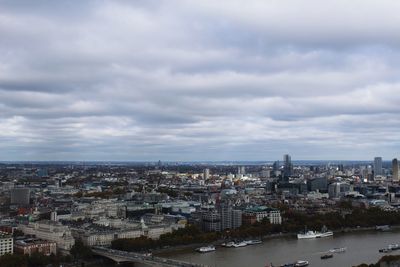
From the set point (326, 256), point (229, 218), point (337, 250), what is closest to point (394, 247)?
point (337, 250)

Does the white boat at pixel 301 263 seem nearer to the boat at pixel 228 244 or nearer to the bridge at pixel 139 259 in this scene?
the bridge at pixel 139 259

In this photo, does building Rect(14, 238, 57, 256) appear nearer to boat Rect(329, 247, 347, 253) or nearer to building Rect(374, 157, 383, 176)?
boat Rect(329, 247, 347, 253)

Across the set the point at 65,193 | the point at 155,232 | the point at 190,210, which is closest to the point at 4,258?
the point at 155,232

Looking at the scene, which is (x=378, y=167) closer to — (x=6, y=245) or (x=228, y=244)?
(x=228, y=244)

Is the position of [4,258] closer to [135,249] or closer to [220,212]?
[135,249]

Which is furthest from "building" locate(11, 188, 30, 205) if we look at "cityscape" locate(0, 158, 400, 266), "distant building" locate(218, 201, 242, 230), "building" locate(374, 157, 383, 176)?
"building" locate(374, 157, 383, 176)
